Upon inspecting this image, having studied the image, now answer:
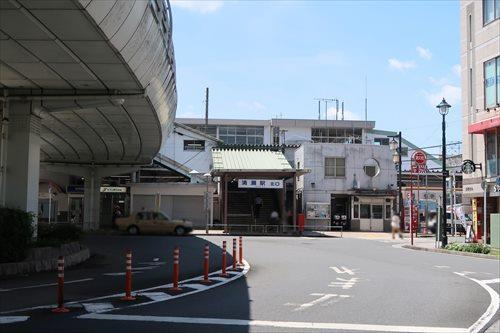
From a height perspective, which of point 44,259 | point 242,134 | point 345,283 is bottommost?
point 345,283

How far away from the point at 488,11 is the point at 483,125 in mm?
A: 6798

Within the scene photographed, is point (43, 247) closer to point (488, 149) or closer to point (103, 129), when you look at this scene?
point (103, 129)

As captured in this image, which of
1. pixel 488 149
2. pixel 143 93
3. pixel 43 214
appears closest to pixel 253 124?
pixel 43 214

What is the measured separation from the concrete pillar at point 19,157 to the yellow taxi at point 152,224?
1039 cm

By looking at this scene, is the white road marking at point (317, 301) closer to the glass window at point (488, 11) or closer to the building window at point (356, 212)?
the glass window at point (488, 11)

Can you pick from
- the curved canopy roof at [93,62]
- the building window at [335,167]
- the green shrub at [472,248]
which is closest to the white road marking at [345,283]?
the curved canopy roof at [93,62]

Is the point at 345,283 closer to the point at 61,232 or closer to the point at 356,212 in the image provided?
the point at 61,232

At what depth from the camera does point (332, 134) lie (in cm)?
7094

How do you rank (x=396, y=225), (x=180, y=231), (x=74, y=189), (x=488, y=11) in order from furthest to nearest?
(x=74, y=189) < (x=488, y=11) < (x=180, y=231) < (x=396, y=225)

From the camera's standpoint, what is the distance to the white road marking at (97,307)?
10.0 m

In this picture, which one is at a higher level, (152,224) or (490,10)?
(490,10)

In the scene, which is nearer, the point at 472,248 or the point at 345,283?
the point at 345,283

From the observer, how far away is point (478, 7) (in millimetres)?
34812

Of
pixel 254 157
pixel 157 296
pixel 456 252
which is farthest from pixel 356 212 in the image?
pixel 157 296
